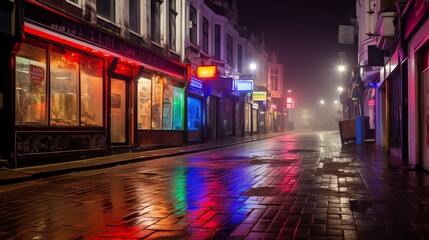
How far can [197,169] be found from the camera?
12.2m

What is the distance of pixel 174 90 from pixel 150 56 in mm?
3971

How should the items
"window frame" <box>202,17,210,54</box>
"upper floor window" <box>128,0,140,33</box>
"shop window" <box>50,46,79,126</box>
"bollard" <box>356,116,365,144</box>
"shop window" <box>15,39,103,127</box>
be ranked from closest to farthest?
"shop window" <box>15,39,103,127</box> < "shop window" <box>50,46,79,126</box> < "upper floor window" <box>128,0,140,33</box> < "bollard" <box>356,116,365,144</box> < "window frame" <box>202,17,210,54</box>

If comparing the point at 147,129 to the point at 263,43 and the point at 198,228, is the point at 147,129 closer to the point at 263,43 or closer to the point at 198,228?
the point at 198,228

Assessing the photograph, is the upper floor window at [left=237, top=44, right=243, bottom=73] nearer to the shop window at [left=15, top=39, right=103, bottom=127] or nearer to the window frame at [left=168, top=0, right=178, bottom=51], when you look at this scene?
the window frame at [left=168, top=0, right=178, bottom=51]

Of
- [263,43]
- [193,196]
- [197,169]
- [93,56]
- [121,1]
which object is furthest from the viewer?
[263,43]

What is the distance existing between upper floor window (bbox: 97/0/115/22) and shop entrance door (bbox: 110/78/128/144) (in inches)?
100

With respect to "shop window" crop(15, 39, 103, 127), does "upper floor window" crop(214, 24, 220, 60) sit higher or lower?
higher

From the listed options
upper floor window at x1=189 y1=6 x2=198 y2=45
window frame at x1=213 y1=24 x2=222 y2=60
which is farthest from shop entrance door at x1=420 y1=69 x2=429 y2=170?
window frame at x1=213 y1=24 x2=222 y2=60

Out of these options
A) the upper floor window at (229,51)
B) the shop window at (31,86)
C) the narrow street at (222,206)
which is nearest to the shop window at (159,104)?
the shop window at (31,86)

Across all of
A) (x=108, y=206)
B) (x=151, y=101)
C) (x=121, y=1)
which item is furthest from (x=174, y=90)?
(x=108, y=206)

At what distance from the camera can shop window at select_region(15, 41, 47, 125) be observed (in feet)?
39.7

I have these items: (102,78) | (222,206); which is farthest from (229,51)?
(222,206)

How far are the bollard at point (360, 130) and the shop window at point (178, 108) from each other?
1025 centimetres

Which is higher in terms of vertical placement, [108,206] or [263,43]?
[263,43]
